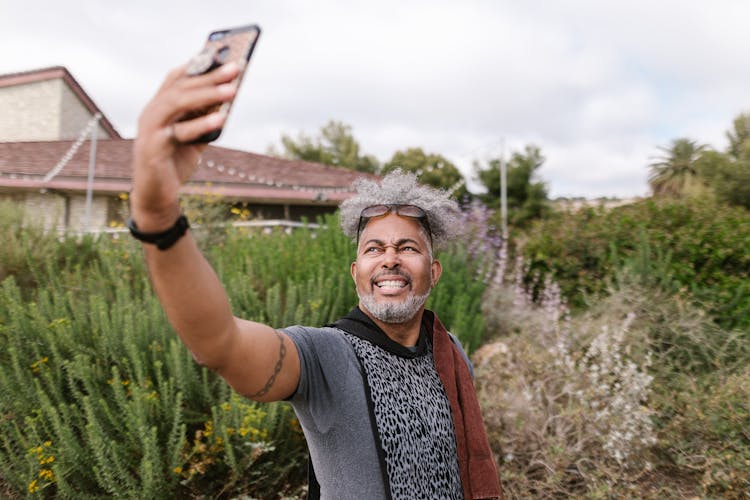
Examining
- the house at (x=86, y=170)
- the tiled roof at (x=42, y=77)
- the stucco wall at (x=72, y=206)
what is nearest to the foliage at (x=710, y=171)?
the house at (x=86, y=170)

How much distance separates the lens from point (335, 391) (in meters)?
1.63

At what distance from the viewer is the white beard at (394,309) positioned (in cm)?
187

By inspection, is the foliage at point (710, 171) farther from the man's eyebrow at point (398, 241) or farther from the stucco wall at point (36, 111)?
the stucco wall at point (36, 111)

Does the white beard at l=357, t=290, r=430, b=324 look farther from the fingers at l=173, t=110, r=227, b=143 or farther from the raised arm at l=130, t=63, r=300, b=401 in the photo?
the fingers at l=173, t=110, r=227, b=143

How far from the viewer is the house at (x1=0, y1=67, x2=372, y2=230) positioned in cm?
1259

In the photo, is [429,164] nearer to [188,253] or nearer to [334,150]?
[334,150]

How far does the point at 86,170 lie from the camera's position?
1325 cm

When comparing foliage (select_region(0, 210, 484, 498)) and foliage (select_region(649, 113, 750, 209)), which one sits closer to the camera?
foliage (select_region(0, 210, 484, 498))

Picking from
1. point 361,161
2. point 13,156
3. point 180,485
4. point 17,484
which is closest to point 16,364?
point 17,484

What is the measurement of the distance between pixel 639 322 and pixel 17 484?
5001mm

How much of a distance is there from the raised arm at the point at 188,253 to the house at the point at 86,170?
31.9 feet

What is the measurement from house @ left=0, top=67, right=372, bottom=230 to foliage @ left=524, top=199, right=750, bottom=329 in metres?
6.67

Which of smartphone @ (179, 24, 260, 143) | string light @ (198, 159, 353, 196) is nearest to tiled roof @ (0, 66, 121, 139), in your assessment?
string light @ (198, 159, 353, 196)

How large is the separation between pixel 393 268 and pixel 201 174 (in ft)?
42.7
